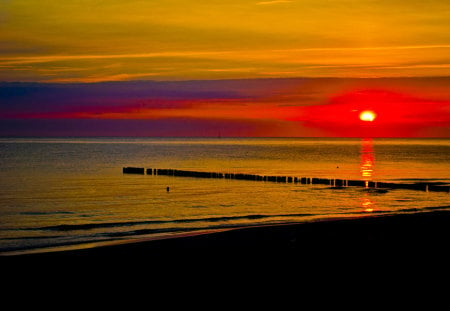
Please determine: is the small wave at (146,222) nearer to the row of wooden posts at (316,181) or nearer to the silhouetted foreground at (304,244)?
the silhouetted foreground at (304,244)

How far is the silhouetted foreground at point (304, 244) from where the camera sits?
1783cm

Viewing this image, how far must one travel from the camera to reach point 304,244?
64.3ft

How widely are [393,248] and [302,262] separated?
3.53 meters

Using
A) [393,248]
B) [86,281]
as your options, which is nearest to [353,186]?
[393,248]

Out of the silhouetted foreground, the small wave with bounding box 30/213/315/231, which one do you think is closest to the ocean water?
the small wave with bounding box 30/213/315/231

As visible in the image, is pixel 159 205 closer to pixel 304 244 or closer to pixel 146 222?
pixel 146 222

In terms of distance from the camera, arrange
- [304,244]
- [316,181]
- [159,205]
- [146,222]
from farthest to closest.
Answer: [316,181] → [159,205] → [146,222] → [304,244]

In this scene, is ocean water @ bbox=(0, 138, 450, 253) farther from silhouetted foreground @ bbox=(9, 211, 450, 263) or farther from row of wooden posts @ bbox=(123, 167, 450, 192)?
silhouetted foreground @ bbox=(9, 211, 450, 263)

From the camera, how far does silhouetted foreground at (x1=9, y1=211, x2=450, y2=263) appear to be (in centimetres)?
1783

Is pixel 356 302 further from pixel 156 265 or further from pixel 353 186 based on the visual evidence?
pixel 353 186

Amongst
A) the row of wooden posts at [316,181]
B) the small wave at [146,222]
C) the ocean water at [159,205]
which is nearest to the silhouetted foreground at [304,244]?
the ocean water at [159,205]

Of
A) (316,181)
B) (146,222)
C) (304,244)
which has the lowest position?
(146,222)

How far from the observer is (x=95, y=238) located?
27078 millimetres

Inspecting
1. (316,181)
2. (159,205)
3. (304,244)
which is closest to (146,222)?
(159,205)
